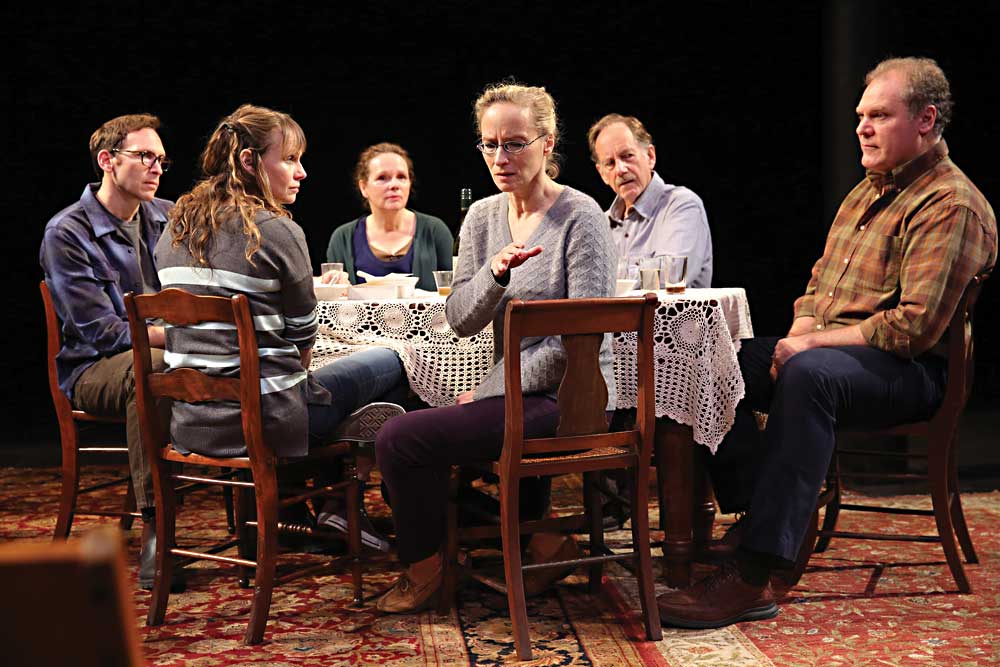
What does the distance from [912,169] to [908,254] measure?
27cm

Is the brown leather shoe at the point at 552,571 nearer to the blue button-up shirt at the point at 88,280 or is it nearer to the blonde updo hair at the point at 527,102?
the blonde updo hair at the point at 527,102

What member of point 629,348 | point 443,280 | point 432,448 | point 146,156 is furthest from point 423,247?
point 432,448

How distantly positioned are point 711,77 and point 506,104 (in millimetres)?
3418

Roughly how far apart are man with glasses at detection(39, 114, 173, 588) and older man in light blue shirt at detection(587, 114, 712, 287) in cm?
164

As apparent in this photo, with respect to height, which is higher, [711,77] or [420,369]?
[711,77]

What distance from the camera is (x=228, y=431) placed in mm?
2627

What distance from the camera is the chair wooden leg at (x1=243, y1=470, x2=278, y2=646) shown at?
102 inches

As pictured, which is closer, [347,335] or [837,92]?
[347,335]

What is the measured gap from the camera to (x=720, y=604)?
2693 millimetres

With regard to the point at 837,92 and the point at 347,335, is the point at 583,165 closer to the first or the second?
the point at 837,92

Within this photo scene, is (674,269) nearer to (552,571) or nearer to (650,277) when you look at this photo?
(650,277)

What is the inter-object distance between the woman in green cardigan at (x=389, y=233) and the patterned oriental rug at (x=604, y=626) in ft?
4.54

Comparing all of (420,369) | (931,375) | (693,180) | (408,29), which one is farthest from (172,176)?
(931,375)

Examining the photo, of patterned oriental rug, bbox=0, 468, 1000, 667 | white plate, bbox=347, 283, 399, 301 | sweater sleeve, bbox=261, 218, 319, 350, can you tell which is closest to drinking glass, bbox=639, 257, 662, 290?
white plate, bbox=347, 283, 399, 301
